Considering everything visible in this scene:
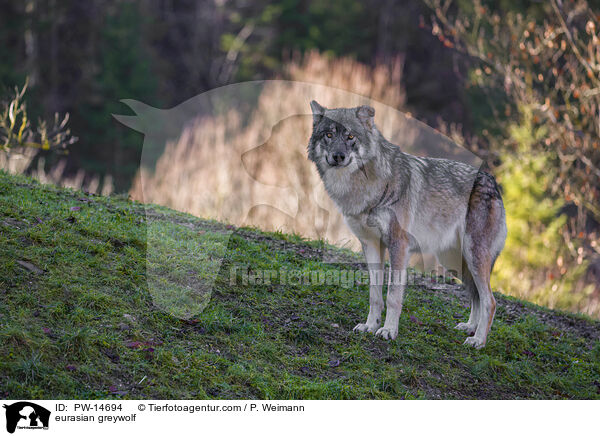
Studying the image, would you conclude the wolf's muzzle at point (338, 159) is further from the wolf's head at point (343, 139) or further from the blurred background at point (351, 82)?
the blurred background at point (351, 82)

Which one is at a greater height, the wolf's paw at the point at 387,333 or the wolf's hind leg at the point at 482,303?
the wolf's hind leg at the point at 482,303

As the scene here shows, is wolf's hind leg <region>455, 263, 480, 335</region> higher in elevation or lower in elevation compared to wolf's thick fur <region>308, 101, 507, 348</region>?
lower

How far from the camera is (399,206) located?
5.60 meters

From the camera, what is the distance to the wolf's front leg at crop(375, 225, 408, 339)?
212 inches

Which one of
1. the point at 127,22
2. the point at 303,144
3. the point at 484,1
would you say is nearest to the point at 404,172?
the point at 303,144

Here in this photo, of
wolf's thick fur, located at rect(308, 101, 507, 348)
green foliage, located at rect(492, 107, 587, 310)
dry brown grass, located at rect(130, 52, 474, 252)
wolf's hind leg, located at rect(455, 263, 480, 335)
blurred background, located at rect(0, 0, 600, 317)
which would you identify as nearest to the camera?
wolf's thick fur, located at rect(308, 101, 507, 348)

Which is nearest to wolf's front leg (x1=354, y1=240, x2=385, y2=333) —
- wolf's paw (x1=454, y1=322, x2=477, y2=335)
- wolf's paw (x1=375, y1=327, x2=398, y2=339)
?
wolf's paw (x1=375, y1=327, x2=398, y2=339)

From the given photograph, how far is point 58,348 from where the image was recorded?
14.0 ft

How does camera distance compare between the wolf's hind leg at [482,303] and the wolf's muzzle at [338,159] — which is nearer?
the wolf's muzzle at [338,159]

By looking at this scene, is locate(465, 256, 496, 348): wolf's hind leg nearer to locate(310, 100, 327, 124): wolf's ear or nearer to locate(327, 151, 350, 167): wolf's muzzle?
locate(327, 151, 350, 167): wolf's muzzle

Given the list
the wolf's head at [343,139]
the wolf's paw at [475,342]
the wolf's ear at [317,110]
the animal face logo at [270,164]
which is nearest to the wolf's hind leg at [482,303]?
the wolf's paw at [475,342]
